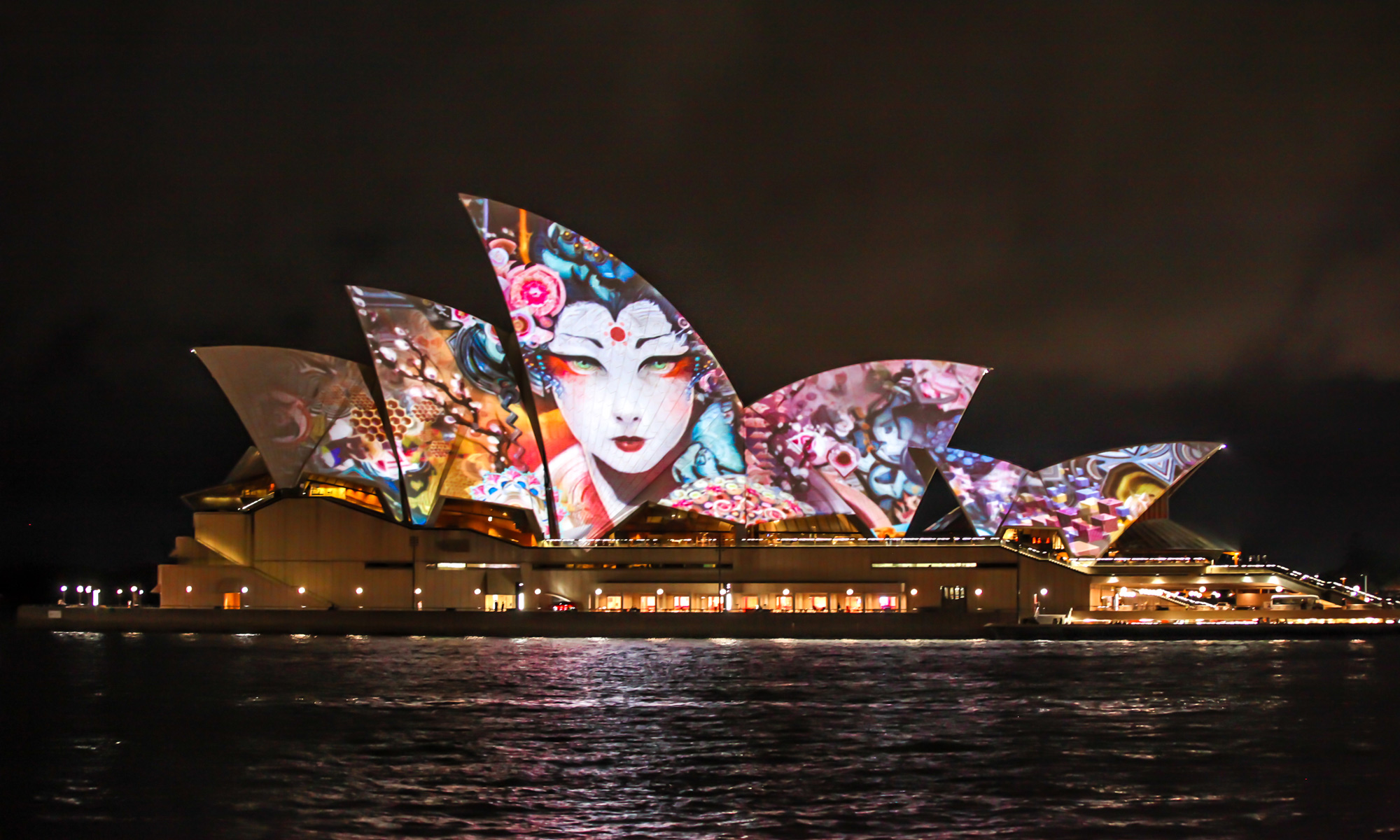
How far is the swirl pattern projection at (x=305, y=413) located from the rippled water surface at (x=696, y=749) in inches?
696

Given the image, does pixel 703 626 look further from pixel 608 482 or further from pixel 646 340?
pixel 646 340

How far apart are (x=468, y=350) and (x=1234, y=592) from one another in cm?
3720

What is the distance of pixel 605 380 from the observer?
5544 cm

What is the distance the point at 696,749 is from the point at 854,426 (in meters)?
37.0

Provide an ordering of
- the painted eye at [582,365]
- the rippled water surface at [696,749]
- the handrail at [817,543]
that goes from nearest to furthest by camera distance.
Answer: the rippled water surface at [696,749], the painted eye at [582,365], the handrail at [817,543]

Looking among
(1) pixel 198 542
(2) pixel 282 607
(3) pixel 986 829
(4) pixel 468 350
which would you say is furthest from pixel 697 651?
(3) pixel 986 829

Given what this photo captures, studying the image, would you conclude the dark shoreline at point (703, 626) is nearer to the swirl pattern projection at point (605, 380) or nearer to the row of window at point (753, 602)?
the row of window at point (753, 602)

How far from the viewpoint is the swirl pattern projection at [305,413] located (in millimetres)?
55656

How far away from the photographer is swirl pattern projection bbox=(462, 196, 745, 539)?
5378 cm

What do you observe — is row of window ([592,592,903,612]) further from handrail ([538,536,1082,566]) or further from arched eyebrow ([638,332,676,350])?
arched eyebrow ([638,332,676,350])

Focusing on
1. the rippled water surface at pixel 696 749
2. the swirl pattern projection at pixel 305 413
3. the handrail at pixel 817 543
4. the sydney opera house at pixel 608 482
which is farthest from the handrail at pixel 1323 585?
the swirl pattern projection at pixel 305 413

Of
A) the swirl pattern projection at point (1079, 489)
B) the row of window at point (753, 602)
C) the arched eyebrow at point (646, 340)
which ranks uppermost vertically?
the arched eyebrow at point (646, 340)

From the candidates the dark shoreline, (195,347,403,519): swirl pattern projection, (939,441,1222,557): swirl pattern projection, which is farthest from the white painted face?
(939,441,1222,557): swirl pattern projection

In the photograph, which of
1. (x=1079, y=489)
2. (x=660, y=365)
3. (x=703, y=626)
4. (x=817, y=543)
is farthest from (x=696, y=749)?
(x=1079, y=489)
